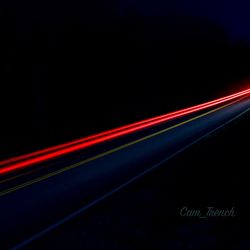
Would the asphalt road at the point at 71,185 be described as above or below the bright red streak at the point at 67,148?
below

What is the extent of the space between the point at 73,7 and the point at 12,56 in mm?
7195

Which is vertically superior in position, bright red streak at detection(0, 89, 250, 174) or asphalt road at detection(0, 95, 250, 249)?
bright red streak at detection(0, 89, 250, 174)

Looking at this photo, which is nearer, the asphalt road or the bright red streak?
the asphalt road

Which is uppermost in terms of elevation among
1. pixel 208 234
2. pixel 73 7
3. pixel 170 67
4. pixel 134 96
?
pixel 73 7

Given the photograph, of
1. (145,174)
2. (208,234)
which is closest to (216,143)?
(145,174)

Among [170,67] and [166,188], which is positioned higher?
[170,67]

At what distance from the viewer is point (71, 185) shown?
863 centimetres

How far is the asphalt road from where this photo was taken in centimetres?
667

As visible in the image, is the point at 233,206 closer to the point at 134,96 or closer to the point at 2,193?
the point at 2,193

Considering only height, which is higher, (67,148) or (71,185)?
(67,148)

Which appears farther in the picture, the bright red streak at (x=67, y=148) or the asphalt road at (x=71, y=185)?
the bright red streak at (x=67, y=148)

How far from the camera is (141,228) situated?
6473mm

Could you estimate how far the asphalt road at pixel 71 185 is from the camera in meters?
6.67

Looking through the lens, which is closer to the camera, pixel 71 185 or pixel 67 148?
pixel 71 185
